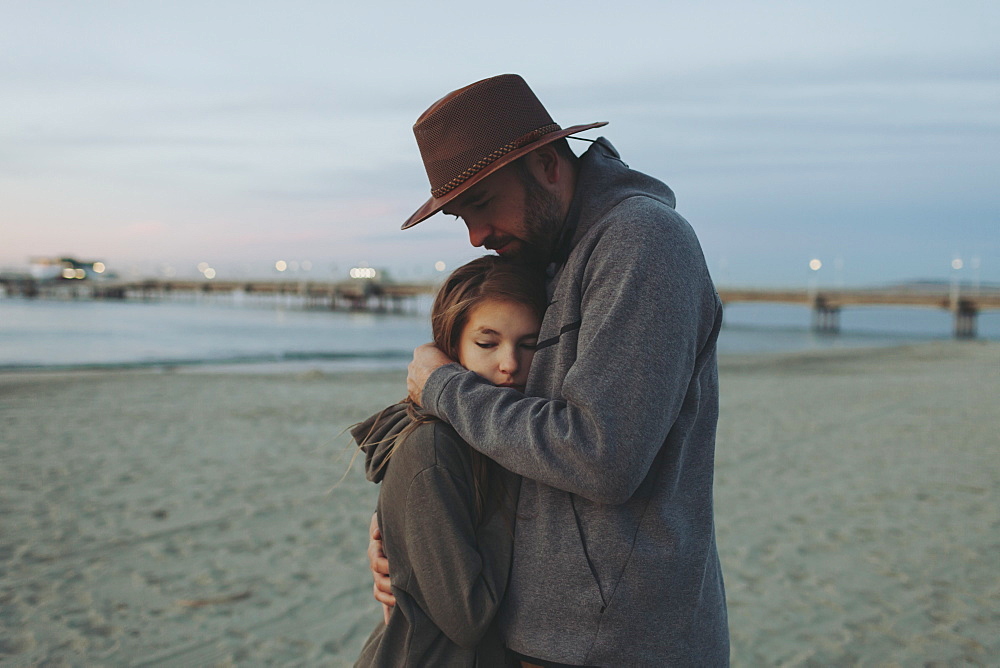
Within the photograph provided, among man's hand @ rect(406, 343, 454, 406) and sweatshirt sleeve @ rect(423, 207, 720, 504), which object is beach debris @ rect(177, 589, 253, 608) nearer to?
man's hand @ rect(406, 343, 454, 406)

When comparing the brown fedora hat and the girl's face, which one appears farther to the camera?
the girl's face

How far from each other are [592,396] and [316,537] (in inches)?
179

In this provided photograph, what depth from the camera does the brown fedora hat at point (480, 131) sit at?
4.88 ft

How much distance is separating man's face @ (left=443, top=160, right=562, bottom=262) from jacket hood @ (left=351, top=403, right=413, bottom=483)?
42 centimetres

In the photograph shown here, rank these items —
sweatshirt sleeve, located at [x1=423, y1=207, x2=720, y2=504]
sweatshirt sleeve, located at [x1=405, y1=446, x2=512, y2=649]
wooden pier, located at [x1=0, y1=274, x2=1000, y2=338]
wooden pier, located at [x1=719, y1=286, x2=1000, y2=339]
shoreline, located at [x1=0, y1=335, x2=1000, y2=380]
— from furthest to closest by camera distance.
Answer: wooden pier, located at [x1=0, y1=274, x2=1000, y2=338], wooden pier, located at [x1=719, y1=286, x2=1000, y2=339], shoreline, located at [x1=0, y1=335, x2=1000, y2=380], sweatshirt sleeve, located at [x1=405, y1=446, x2=512, y2=649], sweatshirt sleeve, located at [x1=423, y1=207, x2=720, y2=504]

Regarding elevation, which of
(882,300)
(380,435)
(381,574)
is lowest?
(381,574)

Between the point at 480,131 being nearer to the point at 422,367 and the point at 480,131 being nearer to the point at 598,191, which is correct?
the point at 598,191

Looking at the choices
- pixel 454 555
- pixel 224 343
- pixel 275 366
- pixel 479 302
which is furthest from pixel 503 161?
pixel 224 343

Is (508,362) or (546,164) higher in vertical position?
(546,164)

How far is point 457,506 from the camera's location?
1.46 m

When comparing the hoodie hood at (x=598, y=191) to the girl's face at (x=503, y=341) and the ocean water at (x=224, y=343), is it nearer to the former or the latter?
the girl's face at (x=503, y=341)

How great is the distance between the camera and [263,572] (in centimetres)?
471

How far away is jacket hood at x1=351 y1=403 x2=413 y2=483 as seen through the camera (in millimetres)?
1624

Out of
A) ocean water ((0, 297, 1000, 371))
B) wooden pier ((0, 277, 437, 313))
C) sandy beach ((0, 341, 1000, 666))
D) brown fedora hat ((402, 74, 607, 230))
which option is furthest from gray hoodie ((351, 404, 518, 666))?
wooden pier ((0, 277, 437, 313))
